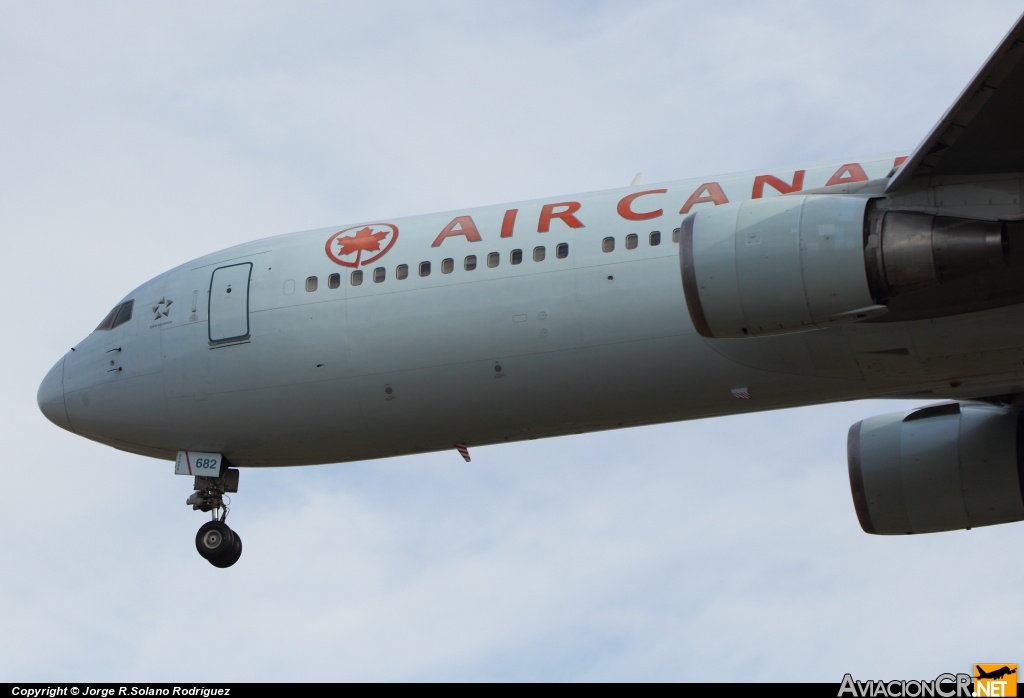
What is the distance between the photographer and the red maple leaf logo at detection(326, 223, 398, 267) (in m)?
19.5

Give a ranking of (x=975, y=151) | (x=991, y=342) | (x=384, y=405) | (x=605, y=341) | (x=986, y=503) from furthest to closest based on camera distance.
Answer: (x=986, y=503)
(x=384, y=405)
(x=605, y=341)
(x=991, y=342)
(x=975, y=151)

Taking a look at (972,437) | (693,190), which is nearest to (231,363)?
(693,190)

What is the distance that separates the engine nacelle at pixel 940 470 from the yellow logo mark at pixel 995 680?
14.3 feet

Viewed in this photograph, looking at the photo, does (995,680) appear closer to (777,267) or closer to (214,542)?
(777,267)

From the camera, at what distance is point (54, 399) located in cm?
2139

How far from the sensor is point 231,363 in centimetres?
1983

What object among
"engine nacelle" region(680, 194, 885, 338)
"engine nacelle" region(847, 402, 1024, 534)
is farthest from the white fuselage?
"engine nacelle" region(847, 402, 1024, 534)

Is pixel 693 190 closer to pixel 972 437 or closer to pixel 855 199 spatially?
pixel 855 199

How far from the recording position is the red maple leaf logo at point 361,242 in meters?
19.5

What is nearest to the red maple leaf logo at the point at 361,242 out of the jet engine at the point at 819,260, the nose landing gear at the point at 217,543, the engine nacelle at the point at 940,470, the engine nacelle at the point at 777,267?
the nose landing gear at the point at 217,543

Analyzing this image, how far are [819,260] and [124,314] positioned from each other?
10727 mm

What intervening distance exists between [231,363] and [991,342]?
954 cm

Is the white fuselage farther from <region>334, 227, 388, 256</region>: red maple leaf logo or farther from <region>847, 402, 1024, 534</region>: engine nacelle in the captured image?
<region>847, 402, 1024, 534</region>: engine nacelle

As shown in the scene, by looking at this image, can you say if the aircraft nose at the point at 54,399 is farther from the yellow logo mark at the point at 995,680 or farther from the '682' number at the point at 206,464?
the yellow logo mark at the point at 995,680
